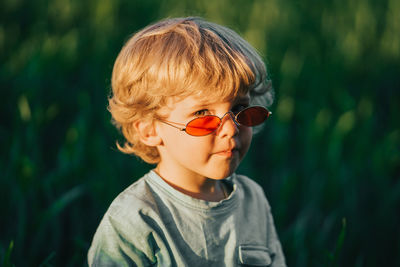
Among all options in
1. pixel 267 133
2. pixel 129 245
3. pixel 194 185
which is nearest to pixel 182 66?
pixel 194 185

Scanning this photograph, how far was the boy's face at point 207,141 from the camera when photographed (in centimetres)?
111

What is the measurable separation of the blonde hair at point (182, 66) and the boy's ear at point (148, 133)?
0.02m

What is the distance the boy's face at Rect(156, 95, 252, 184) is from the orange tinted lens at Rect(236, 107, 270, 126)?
0.02m

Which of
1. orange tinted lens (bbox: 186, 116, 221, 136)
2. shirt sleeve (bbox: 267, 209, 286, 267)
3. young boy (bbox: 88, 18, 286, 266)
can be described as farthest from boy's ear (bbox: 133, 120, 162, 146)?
shirt sleeve (bbox: 267, 209, 286, 267)

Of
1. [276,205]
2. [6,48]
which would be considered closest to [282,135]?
[276,205]

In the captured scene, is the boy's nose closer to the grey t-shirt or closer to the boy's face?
the boy's face

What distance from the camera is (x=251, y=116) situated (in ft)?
3.74

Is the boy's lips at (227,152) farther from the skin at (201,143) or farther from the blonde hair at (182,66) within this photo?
the blonde hair at (182,66)

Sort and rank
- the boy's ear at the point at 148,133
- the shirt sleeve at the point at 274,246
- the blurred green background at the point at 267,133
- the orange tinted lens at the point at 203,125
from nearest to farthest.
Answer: the orange tinted lens at the point at 203,125 → the boy's ear at the point at 148,133 → the shirt sleeve at the point at 274,246 → the blurred green background at the point at 267,133

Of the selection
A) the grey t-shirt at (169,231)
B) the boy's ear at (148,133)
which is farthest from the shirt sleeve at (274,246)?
the boy's ear at (148,133)

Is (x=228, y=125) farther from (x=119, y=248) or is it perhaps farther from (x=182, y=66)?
(x=119, y=248)

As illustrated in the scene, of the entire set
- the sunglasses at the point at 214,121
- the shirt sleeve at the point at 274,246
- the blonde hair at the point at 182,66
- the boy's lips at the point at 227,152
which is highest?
the blonde hair at the point at 182,66

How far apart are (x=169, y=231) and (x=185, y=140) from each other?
0.76ft

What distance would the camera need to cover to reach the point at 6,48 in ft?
9.18
